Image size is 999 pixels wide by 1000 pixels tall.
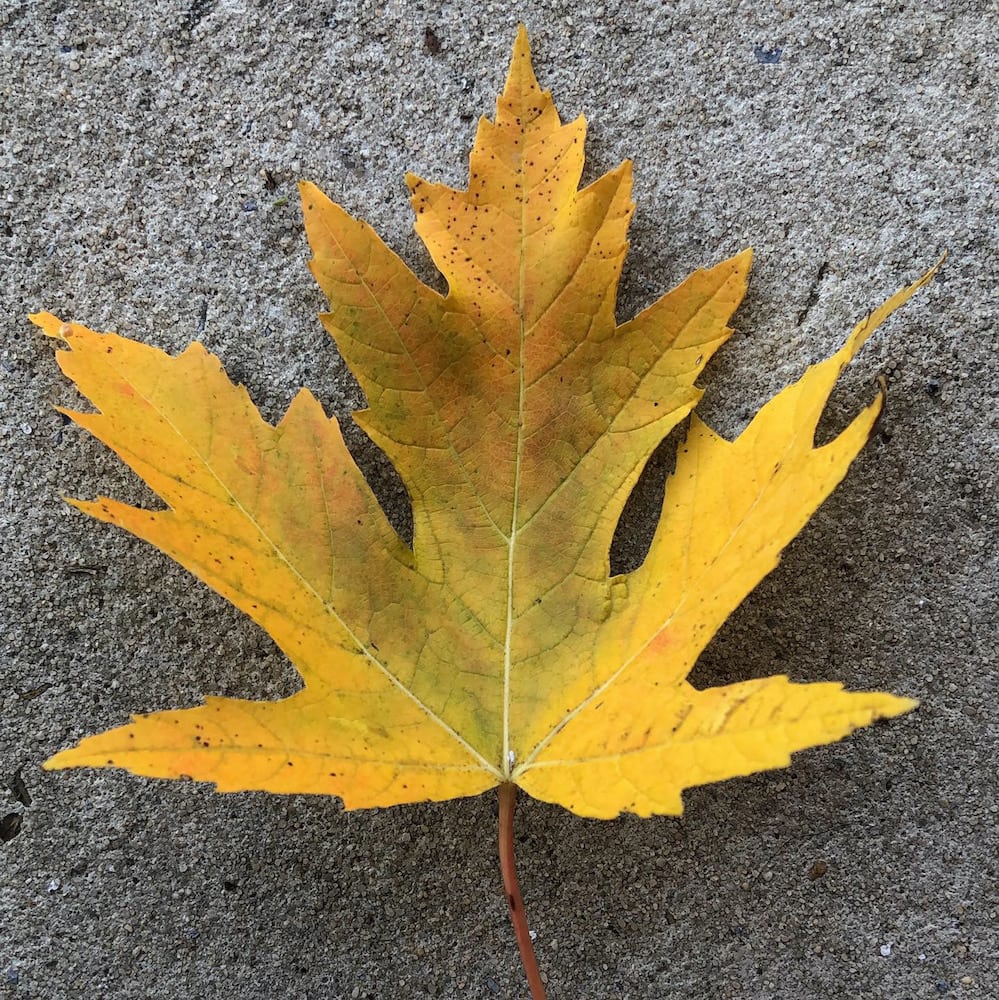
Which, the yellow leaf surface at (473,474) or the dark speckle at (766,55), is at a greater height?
the dark speckle at (766,55)

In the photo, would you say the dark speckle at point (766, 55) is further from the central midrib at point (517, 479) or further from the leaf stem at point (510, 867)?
the leaf stem at point (510, 867)

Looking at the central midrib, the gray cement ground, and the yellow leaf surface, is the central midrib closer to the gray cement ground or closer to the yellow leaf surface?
the yellow leaf surface

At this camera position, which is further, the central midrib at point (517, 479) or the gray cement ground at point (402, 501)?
the gray cement ground at point (402, 501)

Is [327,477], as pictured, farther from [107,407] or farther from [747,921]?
[747,921]

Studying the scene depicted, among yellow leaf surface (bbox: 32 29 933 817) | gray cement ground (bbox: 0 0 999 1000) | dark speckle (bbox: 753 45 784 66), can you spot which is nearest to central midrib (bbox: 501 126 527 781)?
yellow leaf surface (bbox: 32 29 933 817)

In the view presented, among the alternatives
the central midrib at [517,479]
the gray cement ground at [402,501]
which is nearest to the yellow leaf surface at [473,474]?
the central midrib at [517,479]

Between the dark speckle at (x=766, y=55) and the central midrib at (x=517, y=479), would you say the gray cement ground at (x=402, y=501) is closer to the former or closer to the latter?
the dark speckle at (x=766, y=55)

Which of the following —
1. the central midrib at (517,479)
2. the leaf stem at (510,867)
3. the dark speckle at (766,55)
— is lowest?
the leaf stem at (510,867)
